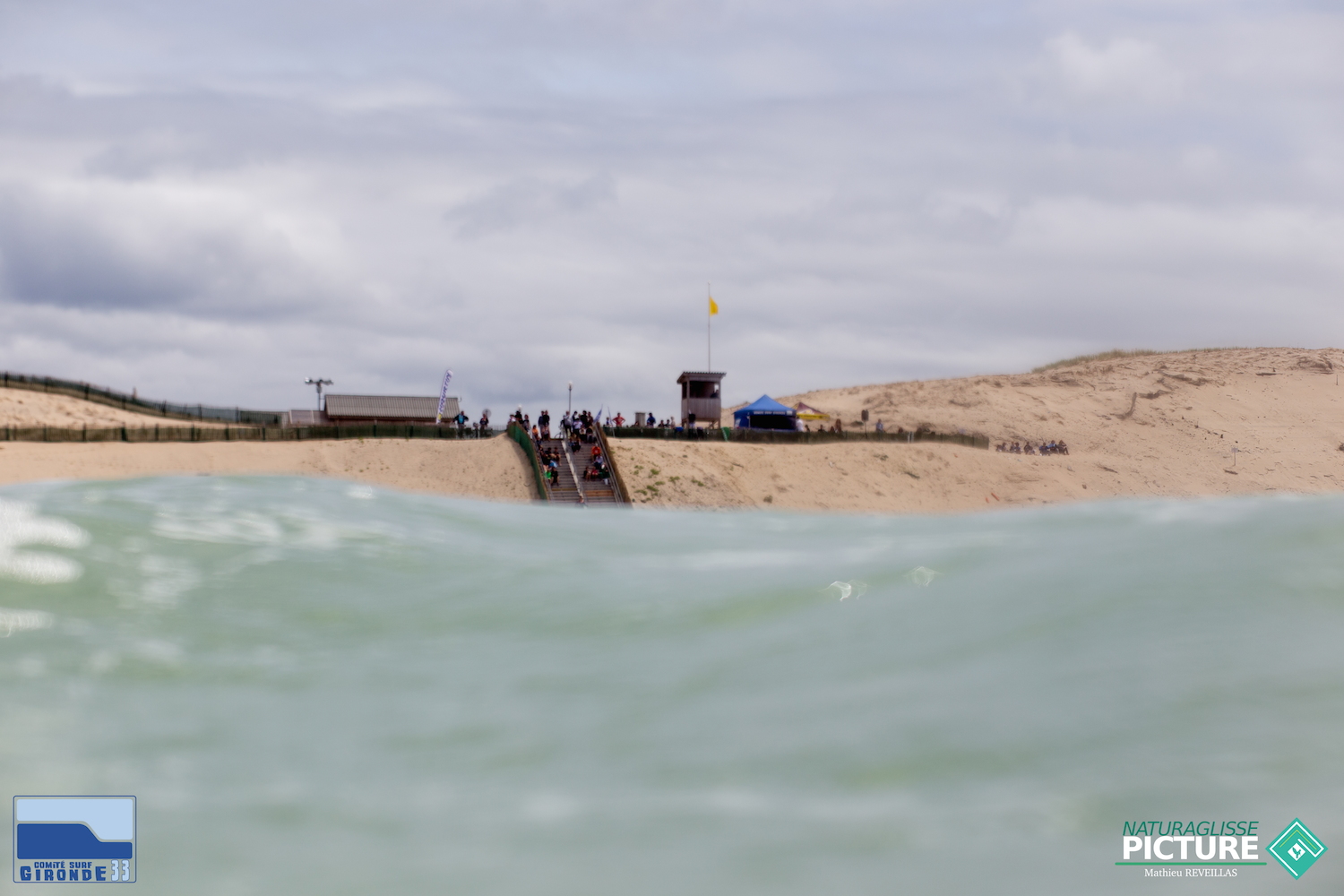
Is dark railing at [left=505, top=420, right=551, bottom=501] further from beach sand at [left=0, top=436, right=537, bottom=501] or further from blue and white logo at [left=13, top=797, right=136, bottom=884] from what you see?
blue and white logo at [left=13, top=797, right=136, bottom=884]

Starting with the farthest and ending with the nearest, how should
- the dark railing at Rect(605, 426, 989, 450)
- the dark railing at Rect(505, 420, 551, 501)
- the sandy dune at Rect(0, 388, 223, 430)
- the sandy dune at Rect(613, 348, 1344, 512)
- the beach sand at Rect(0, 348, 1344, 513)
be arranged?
1. the sandy dune at Rect(0, 388, 223, 430)
2. the dark railing at Rect(605, 426, 989, 450)
3. the sandy dune at Rect(613, 348, 1344, 512)
4. the beach sand at Rect(0, 348, 1344, 513)
5. the dark railing at Rect(505, 420, 551, 501)

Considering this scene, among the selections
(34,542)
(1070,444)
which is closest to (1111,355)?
(1070,444)

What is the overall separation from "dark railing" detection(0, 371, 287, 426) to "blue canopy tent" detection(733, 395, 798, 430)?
30348mm

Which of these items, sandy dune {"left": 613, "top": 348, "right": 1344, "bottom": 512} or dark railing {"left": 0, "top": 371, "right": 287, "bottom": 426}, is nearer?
sandy dune {"left": 613, "top": 348, "right": 1344, "bottom": 512}

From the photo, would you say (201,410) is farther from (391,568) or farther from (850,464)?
(391,568)

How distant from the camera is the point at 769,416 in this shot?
6084 cm

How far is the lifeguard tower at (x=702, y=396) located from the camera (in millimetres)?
60156

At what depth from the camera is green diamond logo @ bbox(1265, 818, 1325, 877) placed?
579cm

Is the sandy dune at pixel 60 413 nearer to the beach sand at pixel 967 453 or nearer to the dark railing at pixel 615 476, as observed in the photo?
the beach sand at pixel 967 453

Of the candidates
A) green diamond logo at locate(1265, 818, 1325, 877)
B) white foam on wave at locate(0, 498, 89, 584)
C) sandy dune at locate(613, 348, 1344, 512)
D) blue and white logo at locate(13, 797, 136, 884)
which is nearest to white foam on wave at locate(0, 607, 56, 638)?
white foam on wave at locate(0, 498, 89, 584)

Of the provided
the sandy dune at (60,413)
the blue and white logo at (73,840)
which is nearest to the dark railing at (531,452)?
the sandy dune at (60,413)

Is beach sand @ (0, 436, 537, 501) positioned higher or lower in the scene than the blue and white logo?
higher

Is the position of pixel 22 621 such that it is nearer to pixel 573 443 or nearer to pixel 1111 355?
pixel 573 443

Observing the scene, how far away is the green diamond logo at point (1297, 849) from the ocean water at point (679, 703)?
0.08 metres
